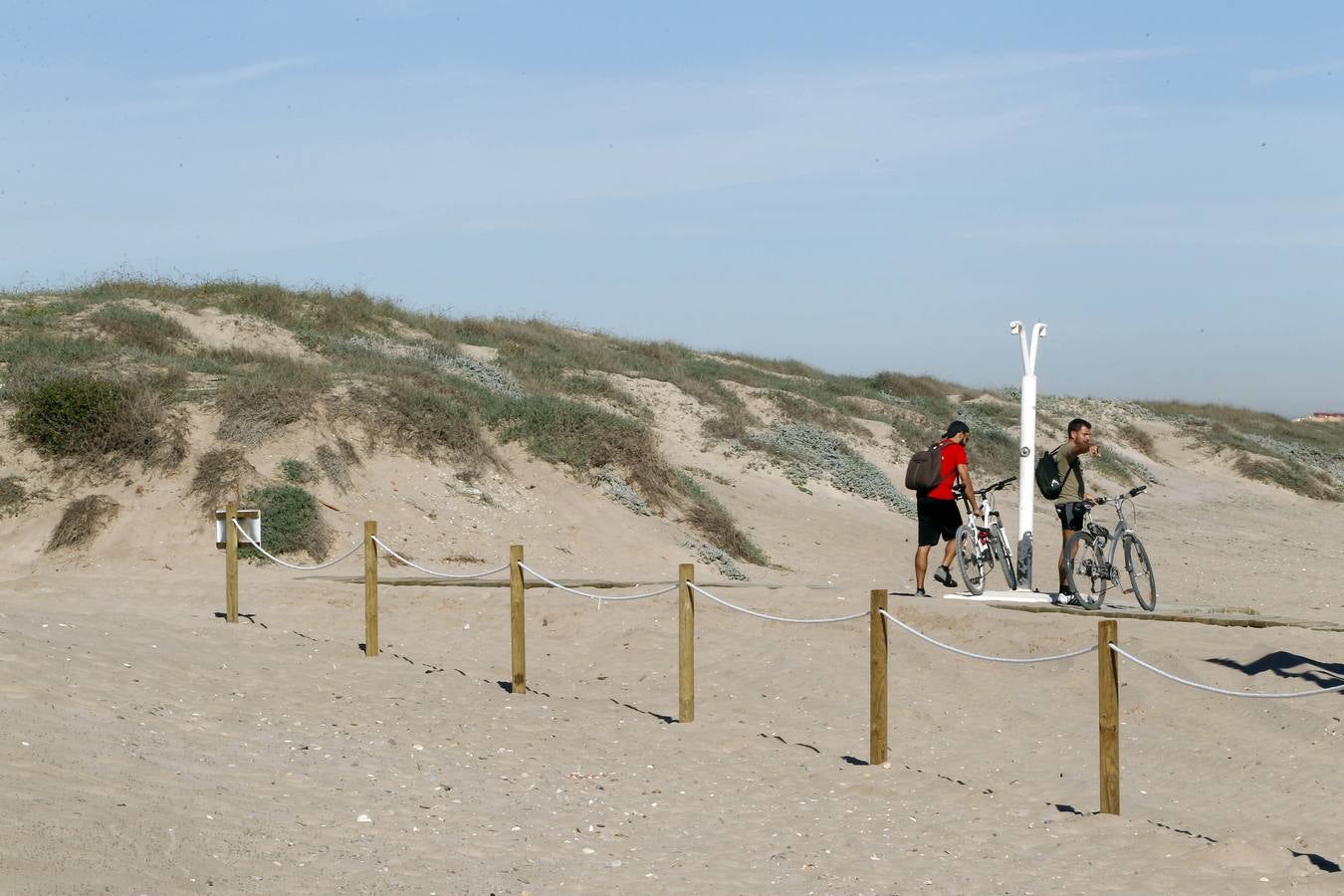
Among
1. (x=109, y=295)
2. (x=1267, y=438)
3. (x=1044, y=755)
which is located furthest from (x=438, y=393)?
(x=1267, y=438)

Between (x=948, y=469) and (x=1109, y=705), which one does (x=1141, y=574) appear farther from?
(x=1109, y=705)

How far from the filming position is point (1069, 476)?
13430 millimetres

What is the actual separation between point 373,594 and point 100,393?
29.3 ft

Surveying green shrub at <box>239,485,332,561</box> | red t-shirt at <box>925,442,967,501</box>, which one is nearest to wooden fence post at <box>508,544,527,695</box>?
red t-shirt at <box>925,442,967,501</box>

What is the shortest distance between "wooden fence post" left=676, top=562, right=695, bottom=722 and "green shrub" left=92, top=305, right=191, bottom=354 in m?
16.9

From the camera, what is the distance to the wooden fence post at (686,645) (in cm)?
1045

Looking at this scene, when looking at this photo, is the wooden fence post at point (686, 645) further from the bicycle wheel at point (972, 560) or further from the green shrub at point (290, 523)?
the green shrub at point (290, 523)

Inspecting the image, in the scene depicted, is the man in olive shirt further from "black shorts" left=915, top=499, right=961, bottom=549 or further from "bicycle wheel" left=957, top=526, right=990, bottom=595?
"black shorts" left=915, top=499, right=961, bottom=549

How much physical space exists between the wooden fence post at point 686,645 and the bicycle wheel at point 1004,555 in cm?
490

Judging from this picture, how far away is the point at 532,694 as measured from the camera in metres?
11.8

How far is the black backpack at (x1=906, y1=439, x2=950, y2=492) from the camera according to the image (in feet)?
45.2

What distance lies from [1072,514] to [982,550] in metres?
1.24

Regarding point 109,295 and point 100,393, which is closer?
point 100,393

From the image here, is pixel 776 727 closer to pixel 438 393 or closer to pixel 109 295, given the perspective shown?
pixel 438 393
